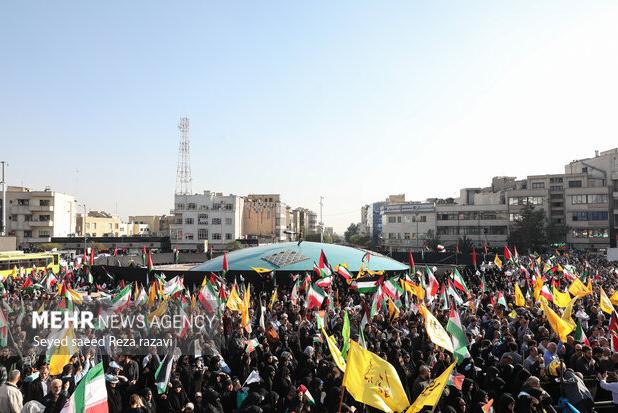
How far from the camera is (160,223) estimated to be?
411 feet

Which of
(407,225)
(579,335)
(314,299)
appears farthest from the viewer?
(407,225)

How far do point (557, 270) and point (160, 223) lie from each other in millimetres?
110528

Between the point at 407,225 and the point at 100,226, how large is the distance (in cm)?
5669

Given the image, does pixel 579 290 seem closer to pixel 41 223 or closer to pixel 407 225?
pixel 407 225

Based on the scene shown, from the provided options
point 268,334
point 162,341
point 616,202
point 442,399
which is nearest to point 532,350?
point 442,399

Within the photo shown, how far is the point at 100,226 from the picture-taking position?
3831 inches

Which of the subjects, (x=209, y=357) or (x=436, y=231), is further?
(x=436, y=231)

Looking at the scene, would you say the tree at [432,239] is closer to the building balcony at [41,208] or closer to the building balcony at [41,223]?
the building balcony at [41,223]

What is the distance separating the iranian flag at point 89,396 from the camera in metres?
6.36

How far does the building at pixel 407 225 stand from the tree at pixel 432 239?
0.70ft

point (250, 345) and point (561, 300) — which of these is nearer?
point (250, 345)

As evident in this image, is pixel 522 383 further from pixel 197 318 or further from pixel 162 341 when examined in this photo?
pixel 197 318

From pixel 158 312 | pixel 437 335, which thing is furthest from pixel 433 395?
pixel 158 312

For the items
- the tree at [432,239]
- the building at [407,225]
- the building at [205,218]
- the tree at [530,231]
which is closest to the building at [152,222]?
the building at [205,218]
